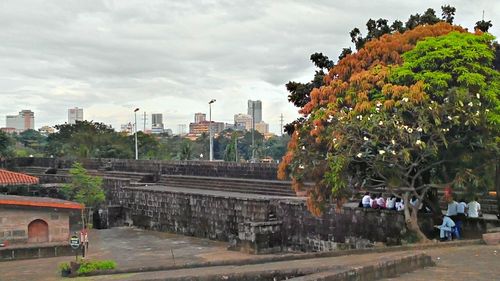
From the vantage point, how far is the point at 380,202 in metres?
15.0

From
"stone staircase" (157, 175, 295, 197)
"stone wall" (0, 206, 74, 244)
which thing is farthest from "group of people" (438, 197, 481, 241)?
"stone wall" (0, 206, 74, 244)

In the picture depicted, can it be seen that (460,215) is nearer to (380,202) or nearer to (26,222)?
(380,202)

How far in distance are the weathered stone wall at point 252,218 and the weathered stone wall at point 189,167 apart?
143 inches

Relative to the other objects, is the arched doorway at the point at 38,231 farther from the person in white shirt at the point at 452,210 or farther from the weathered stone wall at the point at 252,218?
the person in white shirt at the point at 452,210

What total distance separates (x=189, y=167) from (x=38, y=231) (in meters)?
12.1

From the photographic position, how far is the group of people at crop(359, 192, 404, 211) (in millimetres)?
14539

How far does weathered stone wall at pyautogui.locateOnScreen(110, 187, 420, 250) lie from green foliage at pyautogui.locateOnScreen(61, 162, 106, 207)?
114 centimetres

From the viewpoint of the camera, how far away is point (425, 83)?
39.2 feet

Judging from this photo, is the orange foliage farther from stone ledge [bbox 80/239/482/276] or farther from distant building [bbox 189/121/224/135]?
distant building [bbox 189/121/224/135]

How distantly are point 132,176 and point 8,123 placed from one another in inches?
6948

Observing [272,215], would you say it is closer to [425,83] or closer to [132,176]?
[425,83]

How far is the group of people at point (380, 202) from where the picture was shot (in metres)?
14.5

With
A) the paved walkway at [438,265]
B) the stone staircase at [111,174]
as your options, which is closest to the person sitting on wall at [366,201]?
the paved walkway at [438,265]

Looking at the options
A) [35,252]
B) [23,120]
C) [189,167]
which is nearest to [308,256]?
[35,252]
